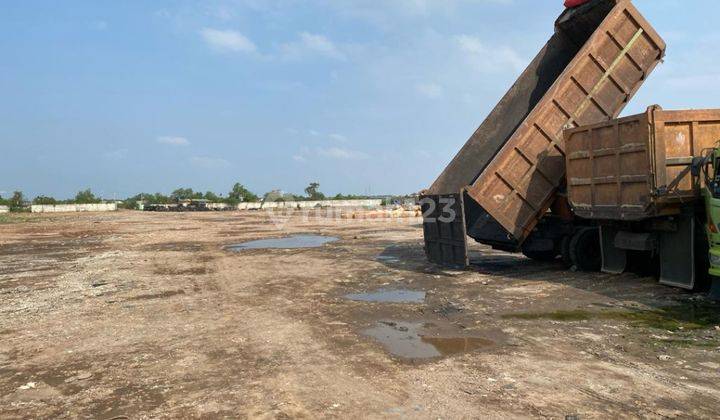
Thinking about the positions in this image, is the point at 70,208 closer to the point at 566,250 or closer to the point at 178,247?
the point at 178,247

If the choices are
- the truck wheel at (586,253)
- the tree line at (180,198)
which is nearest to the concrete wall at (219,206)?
the tree line at (180,198)

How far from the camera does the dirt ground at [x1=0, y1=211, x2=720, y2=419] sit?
405cm

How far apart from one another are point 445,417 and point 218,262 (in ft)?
37.9

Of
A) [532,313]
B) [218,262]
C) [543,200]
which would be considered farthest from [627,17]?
[218,262]

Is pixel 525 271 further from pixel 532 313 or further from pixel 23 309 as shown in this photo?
pixel 23 309

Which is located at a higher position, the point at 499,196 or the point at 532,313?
the point at 499,196

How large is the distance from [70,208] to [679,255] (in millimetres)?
82697

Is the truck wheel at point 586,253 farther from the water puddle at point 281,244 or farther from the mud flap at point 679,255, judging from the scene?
the water puddle at point 281,244

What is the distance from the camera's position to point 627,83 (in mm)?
9742

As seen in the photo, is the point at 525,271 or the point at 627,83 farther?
the point at 525,271

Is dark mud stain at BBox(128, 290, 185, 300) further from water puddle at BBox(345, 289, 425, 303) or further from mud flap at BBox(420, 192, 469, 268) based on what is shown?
mud flap at BBox(420, 192, 469, 268)

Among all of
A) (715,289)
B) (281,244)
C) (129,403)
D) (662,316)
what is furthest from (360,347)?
(281,244)

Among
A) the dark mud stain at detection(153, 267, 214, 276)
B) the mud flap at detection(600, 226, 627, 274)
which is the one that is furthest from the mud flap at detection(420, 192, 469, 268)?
the dark mud stain at detection(153, 267, 214, 276)

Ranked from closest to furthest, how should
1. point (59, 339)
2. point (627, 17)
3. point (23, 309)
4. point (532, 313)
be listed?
1. point (59, 339)
2. point (532, 313)
3. point (23, 309)
4. point (627, 17)
